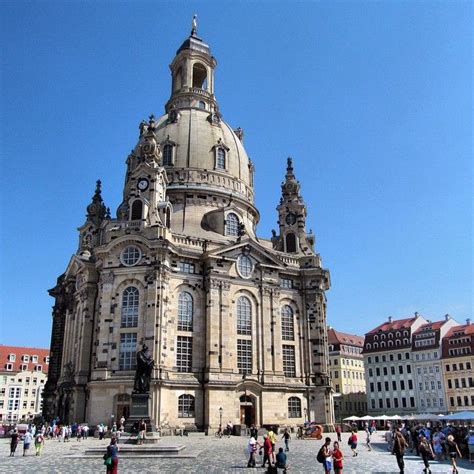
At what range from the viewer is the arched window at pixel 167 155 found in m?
66.1

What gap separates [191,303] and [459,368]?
47.7 meters

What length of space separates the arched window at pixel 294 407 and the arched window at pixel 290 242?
18.6m

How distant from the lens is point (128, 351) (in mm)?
51219

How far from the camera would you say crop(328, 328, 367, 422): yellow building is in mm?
95188

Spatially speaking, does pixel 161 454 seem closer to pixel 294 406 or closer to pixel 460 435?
pixel 460 435

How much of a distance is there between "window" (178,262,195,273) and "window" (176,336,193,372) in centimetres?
688

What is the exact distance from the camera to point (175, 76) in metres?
81.6

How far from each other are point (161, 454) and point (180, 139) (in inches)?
1776

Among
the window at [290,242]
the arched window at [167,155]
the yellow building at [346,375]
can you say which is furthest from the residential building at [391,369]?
the arched window at [167,155]

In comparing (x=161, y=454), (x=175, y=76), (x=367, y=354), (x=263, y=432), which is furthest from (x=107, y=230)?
(x=367, y=354)

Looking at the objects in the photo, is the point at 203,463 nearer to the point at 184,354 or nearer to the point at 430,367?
the point at 184,354

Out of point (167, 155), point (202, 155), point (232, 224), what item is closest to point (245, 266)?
point (232, 224)

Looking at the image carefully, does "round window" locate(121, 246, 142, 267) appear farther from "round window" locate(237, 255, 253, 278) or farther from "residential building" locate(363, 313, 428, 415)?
"residential building" locate(363, 313, 428, 415)

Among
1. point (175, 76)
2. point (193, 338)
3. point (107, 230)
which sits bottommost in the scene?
point (193, 338)
